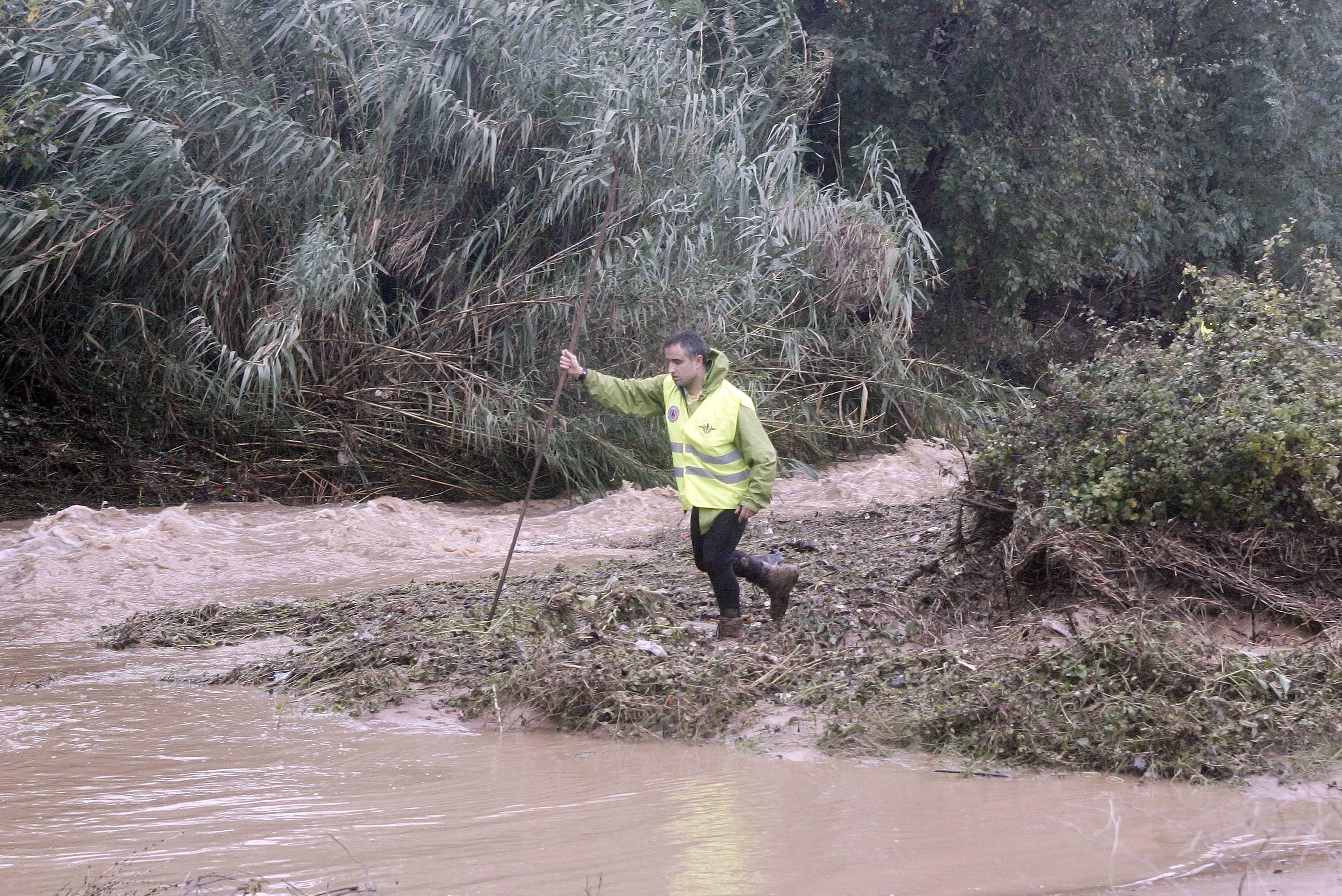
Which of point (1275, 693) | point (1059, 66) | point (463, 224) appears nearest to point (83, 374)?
point (463, 224)

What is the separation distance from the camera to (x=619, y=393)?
579 cm

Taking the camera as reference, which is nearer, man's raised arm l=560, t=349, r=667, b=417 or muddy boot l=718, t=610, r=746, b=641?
muddy boot l=718, t=610, r=746, b=641

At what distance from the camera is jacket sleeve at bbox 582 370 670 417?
5.73 meters

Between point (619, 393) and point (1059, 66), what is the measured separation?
1279 cm

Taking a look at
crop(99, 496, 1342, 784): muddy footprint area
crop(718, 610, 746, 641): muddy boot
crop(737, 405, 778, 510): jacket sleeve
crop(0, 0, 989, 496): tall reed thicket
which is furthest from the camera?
crop(0, 0, 989, 496): tall reed thicket

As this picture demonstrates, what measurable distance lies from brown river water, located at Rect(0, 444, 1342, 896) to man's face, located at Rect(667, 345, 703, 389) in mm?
1766

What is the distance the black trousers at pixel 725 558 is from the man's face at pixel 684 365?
23.3 inches

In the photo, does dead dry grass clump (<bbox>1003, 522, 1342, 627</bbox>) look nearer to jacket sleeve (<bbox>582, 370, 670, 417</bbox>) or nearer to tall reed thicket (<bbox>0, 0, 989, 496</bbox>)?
jacket sleeve (<bbox>582, 370, 670, 417</bbox>)

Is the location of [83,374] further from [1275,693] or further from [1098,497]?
[1275,693]

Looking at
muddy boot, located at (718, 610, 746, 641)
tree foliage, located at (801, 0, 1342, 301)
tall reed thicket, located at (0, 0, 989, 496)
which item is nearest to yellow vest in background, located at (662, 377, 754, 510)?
muddy boot, located at (718, 610, 746, 641)

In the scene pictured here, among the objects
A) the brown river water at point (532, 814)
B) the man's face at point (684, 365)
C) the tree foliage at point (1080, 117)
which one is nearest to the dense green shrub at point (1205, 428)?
the man's face at point (684, 365)

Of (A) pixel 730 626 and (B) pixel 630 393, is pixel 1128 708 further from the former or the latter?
(B) pixel 630 393

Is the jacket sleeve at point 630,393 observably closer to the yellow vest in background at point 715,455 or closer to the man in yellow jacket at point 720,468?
the man in yellow jacket at point 720,468

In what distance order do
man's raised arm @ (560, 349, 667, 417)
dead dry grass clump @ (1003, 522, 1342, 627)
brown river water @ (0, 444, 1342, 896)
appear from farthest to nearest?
man's raised arm @ (560, 349, 667, 417) → dead dry grass clump @ (1003, 522, 1342, 627) → brown river water @ (0, 444, 1342, 896)
